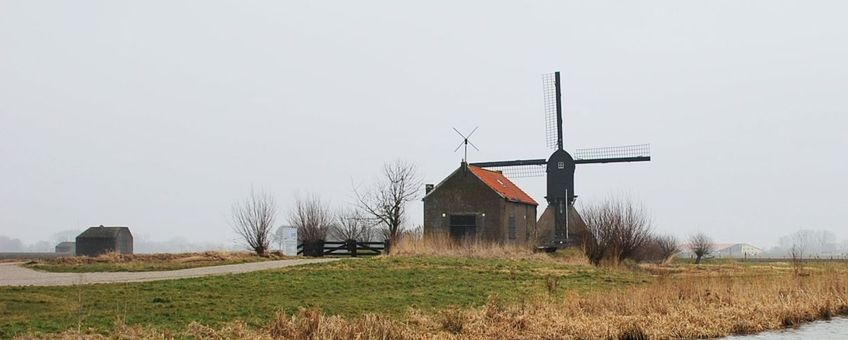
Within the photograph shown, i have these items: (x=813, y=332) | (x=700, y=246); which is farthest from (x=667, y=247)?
(x=813, y=332)

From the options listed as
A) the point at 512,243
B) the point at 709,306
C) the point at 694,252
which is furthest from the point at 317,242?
the point at 694,252

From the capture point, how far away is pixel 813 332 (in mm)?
18219

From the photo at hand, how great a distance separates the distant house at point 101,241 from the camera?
2501 inches

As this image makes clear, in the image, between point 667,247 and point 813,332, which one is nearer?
point 813,332

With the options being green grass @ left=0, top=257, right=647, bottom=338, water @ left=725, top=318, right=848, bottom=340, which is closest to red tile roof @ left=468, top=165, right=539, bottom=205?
green grass @ left=0, top=257, right=647, bottom=338

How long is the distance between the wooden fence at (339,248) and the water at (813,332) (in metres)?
25.0

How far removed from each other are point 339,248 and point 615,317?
26996 millimetres

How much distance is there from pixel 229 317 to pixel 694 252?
166 ft

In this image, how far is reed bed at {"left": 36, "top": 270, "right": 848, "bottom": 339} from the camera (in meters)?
13.6

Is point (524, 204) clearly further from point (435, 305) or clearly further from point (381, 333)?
point (381, 333)

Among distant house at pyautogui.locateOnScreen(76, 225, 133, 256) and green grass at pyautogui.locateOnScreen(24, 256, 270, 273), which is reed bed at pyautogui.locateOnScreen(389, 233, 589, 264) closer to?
green grass at pyautogui.locateOnScreen(24, 256, 270, 273)

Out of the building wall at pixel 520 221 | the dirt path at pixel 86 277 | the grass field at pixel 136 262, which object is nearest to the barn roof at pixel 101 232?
the grass field at pixel 136 262

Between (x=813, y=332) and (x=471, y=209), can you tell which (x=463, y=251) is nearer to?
(x=471, y=209)

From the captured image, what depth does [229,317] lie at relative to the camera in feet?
47.8
